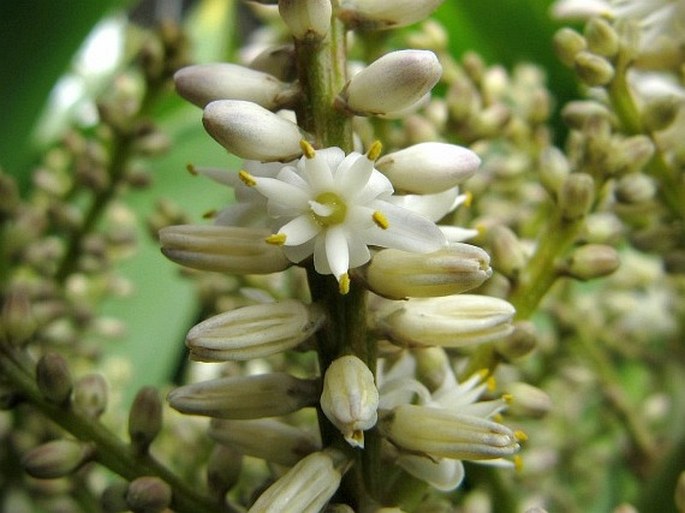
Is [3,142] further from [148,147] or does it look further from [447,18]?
[447,18]

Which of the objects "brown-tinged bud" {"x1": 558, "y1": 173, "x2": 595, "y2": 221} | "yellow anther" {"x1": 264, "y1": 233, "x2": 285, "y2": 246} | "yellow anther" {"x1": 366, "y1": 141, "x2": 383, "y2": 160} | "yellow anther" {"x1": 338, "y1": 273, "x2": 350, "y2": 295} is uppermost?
"yellow anther" {"x1": 366, "y1": 141, "x2": 383, "y2": 160}

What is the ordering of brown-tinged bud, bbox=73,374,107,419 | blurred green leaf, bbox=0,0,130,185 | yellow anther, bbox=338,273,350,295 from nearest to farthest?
yellow anther, bbox=338,273,350,295, brown-tinged bud, bbox=73,374,107,419, blurred green leaf, bbox=0,0,130,185

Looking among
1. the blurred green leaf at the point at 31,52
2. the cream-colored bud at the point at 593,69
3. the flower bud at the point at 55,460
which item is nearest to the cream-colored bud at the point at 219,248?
the flower bud at the point at 55,460

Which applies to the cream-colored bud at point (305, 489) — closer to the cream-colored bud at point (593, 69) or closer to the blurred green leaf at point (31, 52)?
the cream-colored bud at point (593, 69)

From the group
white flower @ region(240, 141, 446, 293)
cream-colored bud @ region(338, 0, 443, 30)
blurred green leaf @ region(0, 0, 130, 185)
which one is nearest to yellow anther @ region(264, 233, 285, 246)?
white flower @ region(240, 141, 446, 293)

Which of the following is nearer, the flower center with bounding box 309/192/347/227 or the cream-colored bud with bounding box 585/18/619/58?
the flower center with bounding box 309/192/347/227

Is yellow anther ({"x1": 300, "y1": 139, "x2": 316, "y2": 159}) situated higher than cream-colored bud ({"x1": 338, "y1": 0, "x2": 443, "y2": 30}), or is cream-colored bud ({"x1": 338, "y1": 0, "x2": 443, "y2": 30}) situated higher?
cream-colored bud ({"x1": 338, "y1": 0, "x2": 443, "y2": 30})

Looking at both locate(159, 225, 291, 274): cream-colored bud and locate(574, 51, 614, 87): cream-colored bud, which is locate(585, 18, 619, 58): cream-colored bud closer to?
locate(574, 51, 614, 87): cream-colored bud
